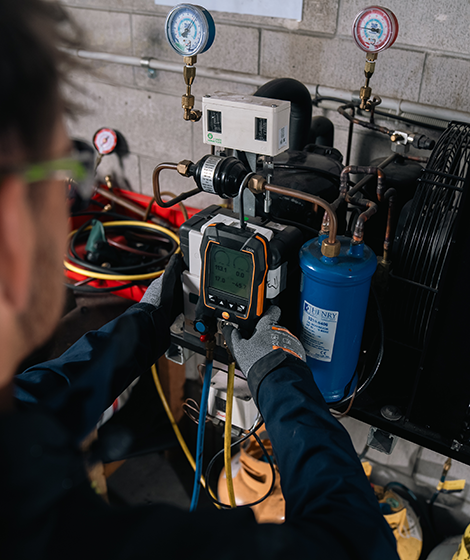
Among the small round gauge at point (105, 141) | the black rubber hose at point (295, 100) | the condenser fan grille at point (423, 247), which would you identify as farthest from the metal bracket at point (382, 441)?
the small round gauge at point (105, 141)

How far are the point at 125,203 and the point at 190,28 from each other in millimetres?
909

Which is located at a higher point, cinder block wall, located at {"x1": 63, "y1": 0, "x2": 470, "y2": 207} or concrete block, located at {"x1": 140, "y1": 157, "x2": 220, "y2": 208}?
cinder block wall, located at {"x1": 63, "y1": 0, "x2": 470, "y2": 207}

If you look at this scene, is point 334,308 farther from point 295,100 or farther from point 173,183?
point 173,183

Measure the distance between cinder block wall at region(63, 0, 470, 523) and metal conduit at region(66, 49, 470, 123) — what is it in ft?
0.09

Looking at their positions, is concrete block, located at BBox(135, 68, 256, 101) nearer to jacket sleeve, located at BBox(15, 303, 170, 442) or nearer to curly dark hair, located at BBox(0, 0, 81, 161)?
jacket sleeve, located at BBox(15, 303, 170, 442)

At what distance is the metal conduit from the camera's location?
1.30m

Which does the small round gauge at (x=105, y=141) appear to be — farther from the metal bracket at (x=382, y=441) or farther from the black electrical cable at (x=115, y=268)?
the metal bracket at (x=382, y=441)

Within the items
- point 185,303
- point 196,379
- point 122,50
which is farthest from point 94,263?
point 122,50

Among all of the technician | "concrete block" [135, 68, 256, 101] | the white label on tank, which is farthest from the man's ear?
"concrete block" [135, 68, 256, 101]

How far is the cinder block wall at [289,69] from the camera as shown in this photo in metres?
1.29

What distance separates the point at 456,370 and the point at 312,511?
1.49ft

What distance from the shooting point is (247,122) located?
2.94 ft

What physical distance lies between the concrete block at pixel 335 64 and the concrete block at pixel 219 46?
5cm

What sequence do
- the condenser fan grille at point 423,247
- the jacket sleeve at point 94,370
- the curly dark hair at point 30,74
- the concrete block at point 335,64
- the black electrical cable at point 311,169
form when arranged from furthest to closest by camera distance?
1. the concrete block at point 335,64
2. the black electrical cable at point 311,169
3. the condenser fan grille at point 423,247
4. the jacket sleeve at point 94,370
5. the curly dark hair at point 30,74
